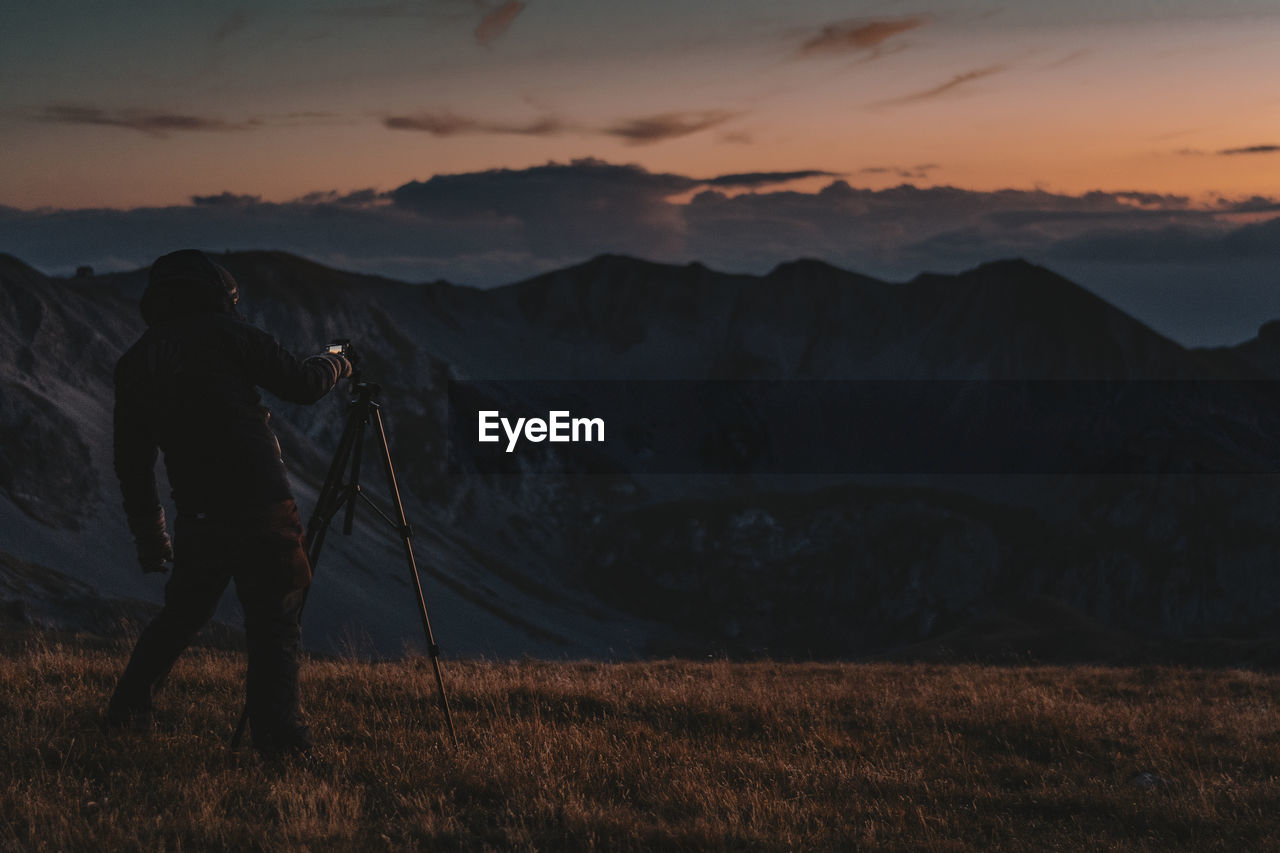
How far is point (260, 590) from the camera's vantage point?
5816 mm

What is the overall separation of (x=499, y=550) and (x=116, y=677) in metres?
117

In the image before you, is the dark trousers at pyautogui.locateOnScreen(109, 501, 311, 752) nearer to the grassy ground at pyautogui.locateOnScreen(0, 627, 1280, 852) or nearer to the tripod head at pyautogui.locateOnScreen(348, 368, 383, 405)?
the grassy ground at pyautogui.locateOnScreen(0, 627, 1280, 852)

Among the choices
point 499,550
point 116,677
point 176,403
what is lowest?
point 499,550

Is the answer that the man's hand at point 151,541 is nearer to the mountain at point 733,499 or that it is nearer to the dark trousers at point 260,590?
the dark trousers at point 260,590

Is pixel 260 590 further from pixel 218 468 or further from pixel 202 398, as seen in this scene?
pixel 202 398

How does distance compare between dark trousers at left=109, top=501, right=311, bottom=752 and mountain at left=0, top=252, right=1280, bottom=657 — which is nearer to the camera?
dark trousers at left=109, top=501, right=311, bottom=752

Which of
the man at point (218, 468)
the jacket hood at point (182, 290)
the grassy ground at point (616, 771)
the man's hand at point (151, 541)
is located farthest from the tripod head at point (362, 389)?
the grassy ground at point (616, 771)

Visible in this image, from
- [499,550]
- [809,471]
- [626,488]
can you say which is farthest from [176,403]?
[809,471]

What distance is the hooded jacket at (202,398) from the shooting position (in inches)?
225

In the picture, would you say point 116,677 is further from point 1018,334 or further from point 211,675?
point 1018,334

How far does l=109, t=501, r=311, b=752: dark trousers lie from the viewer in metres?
5.77

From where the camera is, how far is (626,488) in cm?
14750

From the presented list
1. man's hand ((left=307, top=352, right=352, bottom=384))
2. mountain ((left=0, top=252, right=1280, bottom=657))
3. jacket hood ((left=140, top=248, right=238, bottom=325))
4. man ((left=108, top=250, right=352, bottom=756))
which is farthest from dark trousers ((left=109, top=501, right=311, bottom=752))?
mountain ((left=0, top=252, right=1280, bottom=657))

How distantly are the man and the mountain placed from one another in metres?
67.3
